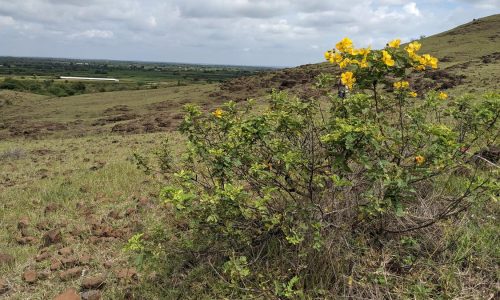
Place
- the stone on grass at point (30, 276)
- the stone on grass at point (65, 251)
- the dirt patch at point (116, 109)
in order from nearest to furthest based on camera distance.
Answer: the stone on grass at point (30, 276)
the stone on grass at point (65, 251)
the dirt patch at point (116, 109)

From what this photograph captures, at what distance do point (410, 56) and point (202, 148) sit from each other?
193 cm

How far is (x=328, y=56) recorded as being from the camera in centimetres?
322

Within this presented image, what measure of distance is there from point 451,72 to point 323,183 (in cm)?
1755

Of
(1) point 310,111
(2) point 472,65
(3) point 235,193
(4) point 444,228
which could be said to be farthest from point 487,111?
(2) point 472,65

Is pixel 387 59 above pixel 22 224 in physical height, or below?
above

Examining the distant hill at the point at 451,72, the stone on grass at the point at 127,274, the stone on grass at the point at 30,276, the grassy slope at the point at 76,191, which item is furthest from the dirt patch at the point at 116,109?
the stone on grass at the point at 127,274

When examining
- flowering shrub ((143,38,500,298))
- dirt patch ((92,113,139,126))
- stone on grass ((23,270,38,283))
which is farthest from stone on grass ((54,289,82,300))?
dirt patch ((92,113,139,126))

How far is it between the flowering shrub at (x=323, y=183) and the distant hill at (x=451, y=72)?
7473 millimetres

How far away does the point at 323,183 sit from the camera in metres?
3.71

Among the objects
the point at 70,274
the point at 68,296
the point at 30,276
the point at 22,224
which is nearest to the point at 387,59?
the point at 68,296

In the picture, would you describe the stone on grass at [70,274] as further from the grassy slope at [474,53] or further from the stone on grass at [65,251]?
the grassy slope at [474,53]

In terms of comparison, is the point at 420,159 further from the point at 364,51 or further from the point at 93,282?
the point at 93,282

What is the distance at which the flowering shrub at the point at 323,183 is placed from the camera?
10.0 feet

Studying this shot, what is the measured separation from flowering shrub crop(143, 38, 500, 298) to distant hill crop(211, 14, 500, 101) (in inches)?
294
